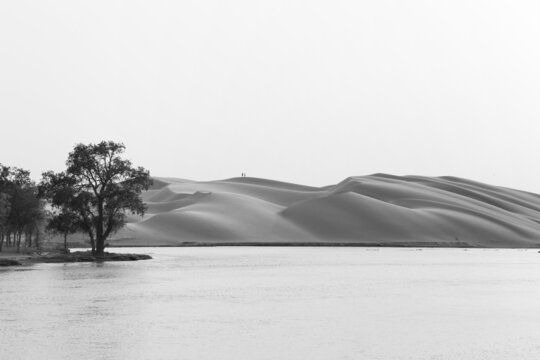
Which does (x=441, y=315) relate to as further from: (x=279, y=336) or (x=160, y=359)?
(x=160, y=359)

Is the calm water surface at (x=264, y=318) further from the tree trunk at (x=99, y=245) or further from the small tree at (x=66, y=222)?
the tree trunk at (x=99, y=245)

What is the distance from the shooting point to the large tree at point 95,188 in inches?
4493

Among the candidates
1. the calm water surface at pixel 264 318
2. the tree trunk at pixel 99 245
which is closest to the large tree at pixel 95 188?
the tree trunk at pixel 99 245

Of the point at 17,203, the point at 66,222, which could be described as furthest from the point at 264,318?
the point at 17,203

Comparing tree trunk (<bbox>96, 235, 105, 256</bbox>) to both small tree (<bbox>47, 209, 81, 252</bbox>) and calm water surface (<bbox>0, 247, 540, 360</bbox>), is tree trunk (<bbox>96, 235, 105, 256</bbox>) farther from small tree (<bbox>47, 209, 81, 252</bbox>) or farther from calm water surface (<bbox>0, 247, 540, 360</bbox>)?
calm water surface (<bbox>0, 247, 540, 360</bbox>)

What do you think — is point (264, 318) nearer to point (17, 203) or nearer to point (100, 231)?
point (100, 231)

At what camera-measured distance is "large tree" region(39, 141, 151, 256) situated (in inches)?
4493

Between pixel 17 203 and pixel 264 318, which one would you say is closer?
pixel 264 318

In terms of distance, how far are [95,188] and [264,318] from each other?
7191cm

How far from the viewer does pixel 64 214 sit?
4513 inches

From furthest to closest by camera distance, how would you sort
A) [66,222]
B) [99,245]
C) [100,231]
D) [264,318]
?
[99,245], [100,231], [66,222], [264,318]

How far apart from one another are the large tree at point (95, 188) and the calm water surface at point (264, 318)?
3157 centimetres

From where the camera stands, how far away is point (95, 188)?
117m

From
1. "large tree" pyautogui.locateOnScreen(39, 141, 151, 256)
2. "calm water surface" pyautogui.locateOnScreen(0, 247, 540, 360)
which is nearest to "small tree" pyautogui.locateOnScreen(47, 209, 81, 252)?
"large tree" pyautogui.locateOnScreen(39, 141, 151, 256)
